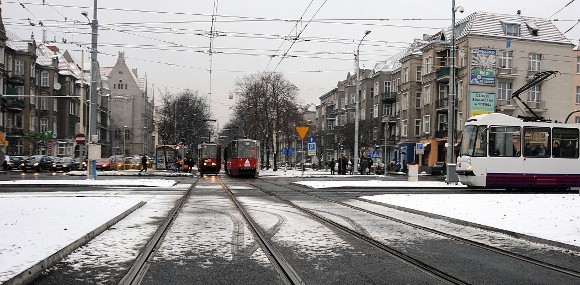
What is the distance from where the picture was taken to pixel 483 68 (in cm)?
2852

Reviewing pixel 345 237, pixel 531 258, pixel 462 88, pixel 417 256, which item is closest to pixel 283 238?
pixel 345 237

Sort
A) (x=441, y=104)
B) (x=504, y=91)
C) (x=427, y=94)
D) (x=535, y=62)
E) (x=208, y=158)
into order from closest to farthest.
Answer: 1. (x=208, y=158)
2. (x=504, y=91)
3. (x=535, y=62)
4. (x=441, y=104)
5. (x=427, y=94)

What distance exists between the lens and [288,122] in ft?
202

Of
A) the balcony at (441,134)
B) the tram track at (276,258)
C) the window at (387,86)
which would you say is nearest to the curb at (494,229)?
the tram track at (276,258)

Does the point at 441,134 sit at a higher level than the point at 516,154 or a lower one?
higher

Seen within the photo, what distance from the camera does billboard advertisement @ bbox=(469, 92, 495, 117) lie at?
28.2 m

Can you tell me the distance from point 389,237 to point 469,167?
16.7m

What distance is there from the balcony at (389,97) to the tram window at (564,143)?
50.3 m

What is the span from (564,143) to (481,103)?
4056mm

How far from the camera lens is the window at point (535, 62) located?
182 feet

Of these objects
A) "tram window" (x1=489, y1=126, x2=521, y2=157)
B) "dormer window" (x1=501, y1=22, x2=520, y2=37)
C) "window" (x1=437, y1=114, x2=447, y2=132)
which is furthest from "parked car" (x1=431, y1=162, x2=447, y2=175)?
"tram window" (x1=489, y1=126, x2=521, y2=157)

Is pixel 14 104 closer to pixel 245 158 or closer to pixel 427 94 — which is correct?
pixel 245 158

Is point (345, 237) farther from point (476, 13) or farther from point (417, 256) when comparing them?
point (476, 13)

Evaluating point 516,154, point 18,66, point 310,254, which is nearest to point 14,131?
point 18,66
